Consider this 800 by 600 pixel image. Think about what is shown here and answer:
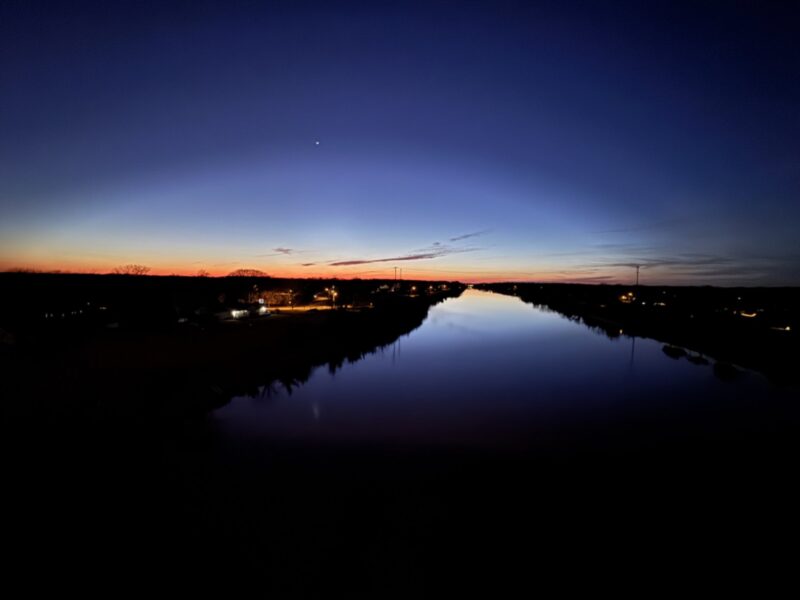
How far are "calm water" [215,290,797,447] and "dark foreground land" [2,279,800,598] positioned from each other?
0.99m

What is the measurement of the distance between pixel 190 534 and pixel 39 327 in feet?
102

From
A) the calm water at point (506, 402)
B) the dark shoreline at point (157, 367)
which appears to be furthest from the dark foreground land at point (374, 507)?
the calm water at point (506, 402)

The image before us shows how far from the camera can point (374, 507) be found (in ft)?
34.1

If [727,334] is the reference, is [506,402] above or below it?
below

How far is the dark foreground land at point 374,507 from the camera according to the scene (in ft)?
26.1

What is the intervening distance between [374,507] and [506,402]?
42.8 feet

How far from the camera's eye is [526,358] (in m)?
34.9

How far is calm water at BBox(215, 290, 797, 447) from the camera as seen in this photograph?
16.6 m

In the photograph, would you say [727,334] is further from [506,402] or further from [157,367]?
[157,367]

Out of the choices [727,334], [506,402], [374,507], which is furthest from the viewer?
[727,334]

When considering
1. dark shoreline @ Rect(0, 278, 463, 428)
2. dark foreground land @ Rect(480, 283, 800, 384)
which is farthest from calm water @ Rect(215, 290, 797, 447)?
dark foreground land @ Rect(480, 283, 800, 384)

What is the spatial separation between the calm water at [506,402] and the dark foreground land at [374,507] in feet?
3.25

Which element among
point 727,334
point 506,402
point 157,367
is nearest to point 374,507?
point 506,402

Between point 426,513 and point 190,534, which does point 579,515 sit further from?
point 190,534
